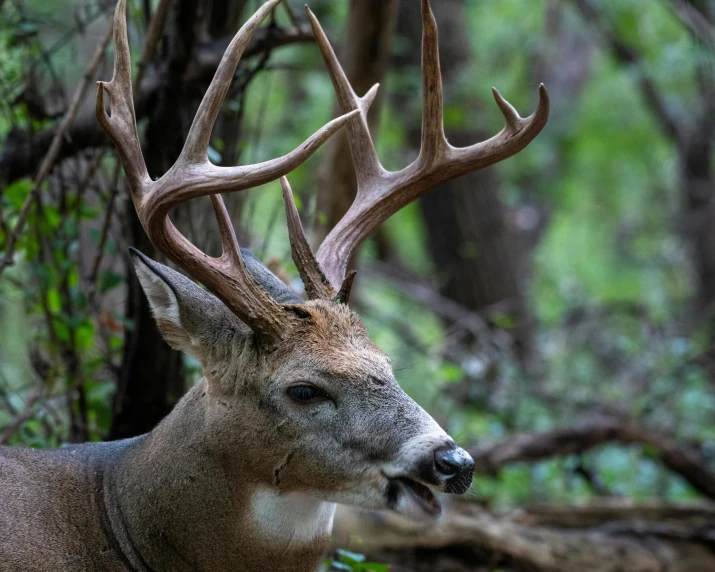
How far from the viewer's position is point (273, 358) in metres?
3.43

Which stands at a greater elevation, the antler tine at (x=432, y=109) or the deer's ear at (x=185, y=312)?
the antler tine at (x=432, y=109)

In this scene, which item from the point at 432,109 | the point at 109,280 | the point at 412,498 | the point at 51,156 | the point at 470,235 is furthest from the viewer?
the point at 470,235

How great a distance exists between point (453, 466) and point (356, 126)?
1914 millimetres

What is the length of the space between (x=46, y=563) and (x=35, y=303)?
206 centimetres

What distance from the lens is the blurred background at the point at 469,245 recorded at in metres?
5.02

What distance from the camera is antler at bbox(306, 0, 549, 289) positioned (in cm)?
400

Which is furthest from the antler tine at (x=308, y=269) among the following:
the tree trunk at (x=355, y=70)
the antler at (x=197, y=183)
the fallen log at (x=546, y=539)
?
the tree trunk at (x=355, y=70)

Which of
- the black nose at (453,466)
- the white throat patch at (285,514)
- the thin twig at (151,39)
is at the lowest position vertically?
the white throat patch at (285,514)

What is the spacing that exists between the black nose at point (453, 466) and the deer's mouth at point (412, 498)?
0.38ft

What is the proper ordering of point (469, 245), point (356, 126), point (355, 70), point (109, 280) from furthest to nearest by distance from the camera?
point (469, 245)
point (355, 70)
point (109, 280)
point (356, 126)

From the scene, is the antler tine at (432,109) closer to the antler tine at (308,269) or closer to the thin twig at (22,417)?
the antler tine at (308,269)

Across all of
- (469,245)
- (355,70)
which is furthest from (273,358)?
(469,245)

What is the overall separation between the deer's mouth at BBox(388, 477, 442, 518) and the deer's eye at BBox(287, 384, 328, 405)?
39cm

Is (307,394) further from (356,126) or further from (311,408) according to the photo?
(356,126)
